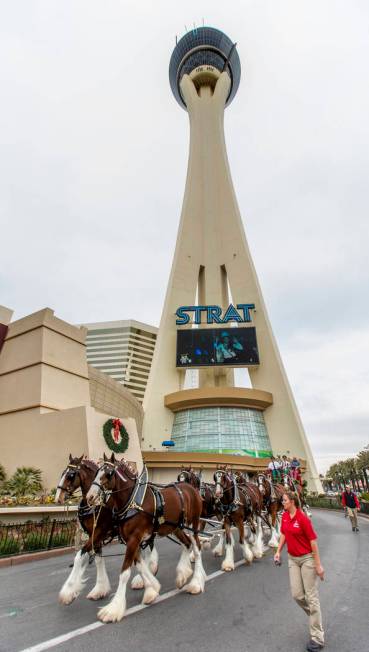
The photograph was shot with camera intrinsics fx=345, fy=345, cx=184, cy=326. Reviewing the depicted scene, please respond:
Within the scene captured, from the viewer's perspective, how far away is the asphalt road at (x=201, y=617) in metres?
4.12

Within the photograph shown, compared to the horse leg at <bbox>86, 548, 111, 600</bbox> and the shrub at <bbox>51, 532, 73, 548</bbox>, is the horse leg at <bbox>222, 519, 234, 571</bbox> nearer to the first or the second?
the horse leg at <bbox>86, 548, 111, 600</bbox>

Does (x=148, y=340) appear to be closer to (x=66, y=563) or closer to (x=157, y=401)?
(x=157, y=401)

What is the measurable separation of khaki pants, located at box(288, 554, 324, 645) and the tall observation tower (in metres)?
30.6

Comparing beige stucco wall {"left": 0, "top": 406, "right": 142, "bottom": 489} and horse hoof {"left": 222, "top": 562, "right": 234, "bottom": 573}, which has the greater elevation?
beige stucco wall {"left": 0, "top": 406, "right": 142, "bottom": 489}

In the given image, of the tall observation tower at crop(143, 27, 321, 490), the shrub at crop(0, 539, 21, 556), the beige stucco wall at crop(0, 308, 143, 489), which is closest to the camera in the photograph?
the shrub at crop(0, 539, 21, 556)

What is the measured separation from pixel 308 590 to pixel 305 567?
247mm

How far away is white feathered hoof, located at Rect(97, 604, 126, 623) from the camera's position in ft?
15.5

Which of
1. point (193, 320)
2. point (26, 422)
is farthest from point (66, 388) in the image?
point (193, 320)

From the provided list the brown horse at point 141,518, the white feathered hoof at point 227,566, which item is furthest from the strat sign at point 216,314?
the brown horse at point 141,518

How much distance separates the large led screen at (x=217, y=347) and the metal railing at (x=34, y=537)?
3441 centimetres

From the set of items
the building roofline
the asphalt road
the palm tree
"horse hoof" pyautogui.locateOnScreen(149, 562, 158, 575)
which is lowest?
the asphalt road

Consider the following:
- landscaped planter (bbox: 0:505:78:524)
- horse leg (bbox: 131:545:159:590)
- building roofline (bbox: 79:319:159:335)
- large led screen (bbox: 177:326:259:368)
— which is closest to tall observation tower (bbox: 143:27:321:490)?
large led screen (bbox: 177:326:259:368)

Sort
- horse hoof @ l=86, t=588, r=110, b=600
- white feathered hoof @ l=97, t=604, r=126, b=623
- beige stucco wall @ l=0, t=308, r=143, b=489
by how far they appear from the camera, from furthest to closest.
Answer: beige stucco wall @ l=0, t=308, r=143, b=489
horse hoof @ l=86, t=588, r=110, b=600
white feathered hoof @ l=97, t=604, r=126, b=623

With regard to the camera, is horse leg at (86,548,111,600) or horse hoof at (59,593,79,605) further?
horse leg at (86,548,111,600)
